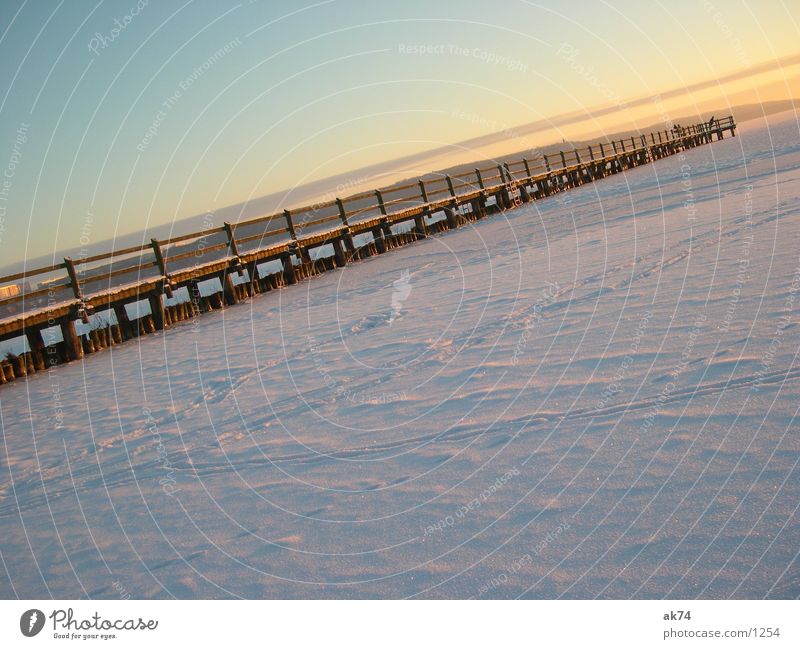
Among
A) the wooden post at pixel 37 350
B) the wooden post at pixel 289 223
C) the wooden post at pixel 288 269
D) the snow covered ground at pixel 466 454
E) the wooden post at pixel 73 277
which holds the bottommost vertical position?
the snow covered ground at pixel 466 454

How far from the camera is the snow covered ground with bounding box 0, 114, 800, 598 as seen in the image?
3387 millimetres

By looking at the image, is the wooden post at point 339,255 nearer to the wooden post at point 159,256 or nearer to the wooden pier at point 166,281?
the wooden pier at point 166,281

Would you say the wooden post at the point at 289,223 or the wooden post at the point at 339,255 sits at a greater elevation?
the wooden post at the point at 289,223

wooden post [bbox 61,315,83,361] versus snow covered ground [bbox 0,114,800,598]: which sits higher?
wooden post [bbox 61,315,83,361]

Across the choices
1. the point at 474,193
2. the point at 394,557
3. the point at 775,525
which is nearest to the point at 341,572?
the point at 394,557

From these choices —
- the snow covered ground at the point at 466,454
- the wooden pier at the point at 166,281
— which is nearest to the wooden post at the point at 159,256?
the wooden pier at the point at 166,281

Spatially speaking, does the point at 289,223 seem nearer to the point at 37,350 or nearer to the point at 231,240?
the point at 231,240

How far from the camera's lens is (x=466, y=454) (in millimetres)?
4781

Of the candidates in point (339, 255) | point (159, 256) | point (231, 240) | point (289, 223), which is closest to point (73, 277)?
point (159, 256)

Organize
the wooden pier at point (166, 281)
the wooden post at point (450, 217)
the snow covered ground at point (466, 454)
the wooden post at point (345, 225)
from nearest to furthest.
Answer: the snow covered ground at point (466, 454) < the wooden pier at point (166, 281) < the wooden post at point (345, 225) < the wooden post at point (450, 217)

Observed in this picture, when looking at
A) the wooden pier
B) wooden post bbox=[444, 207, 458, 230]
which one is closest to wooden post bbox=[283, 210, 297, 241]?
the wooden pier

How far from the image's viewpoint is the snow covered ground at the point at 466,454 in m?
3.39

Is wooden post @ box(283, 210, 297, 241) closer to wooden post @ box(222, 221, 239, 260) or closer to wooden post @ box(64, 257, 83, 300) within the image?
wooden post @ box(222, 221, 239, 260)

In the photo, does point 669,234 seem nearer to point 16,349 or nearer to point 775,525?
point 775,525
